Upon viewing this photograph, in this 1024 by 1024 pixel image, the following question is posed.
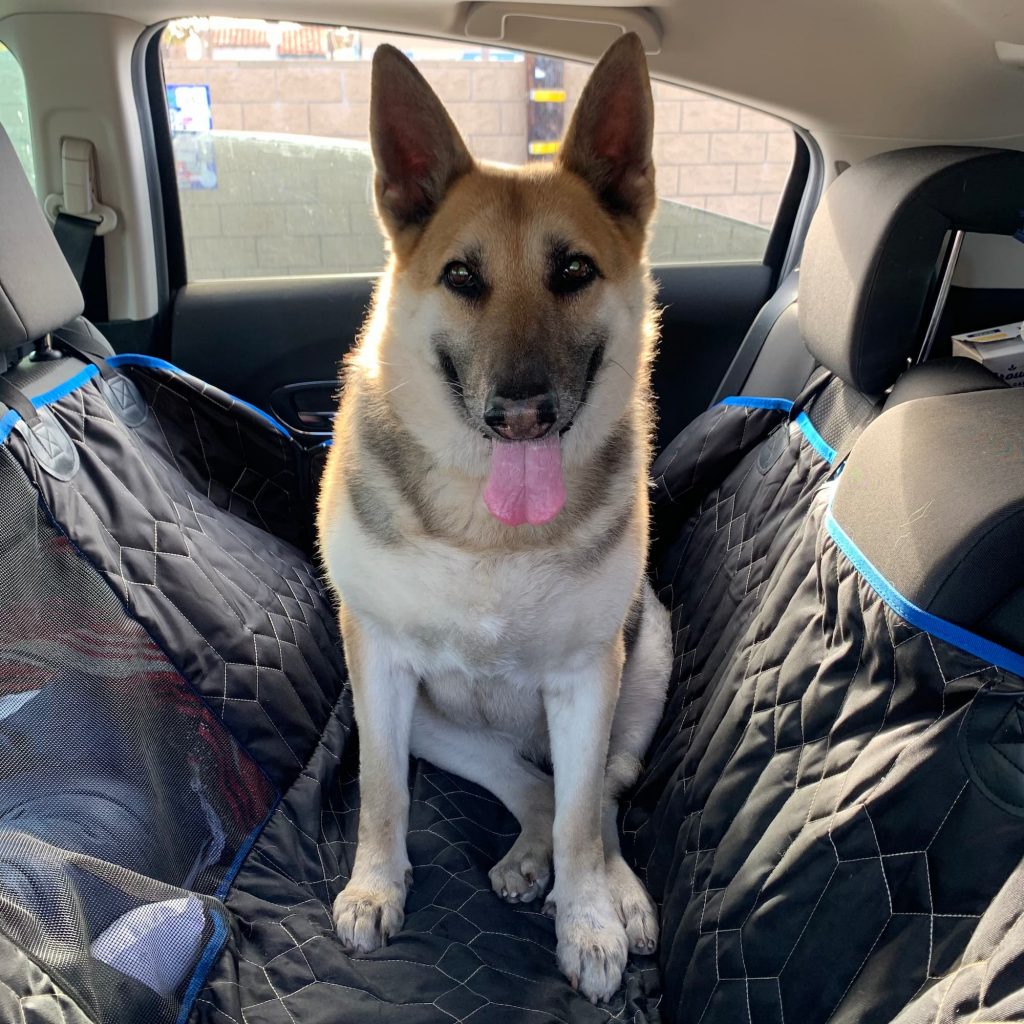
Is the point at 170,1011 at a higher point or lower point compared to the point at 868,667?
lower

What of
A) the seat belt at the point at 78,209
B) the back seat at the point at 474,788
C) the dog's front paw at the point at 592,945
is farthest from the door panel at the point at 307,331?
the dog's front paw at the point at 592,945

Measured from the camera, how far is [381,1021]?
1.37 m

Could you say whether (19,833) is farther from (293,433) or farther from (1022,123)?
(1022,123)

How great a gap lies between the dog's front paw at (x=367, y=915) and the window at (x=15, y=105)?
7.23 ft

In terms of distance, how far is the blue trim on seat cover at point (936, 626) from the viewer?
1079mm

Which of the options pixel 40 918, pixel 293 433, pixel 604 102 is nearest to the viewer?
pixel 40 918

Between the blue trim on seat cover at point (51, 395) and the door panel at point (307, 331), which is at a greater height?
the blue trim on seat cover at point (51, 395)

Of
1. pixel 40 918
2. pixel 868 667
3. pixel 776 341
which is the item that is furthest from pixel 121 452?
pixel 776 341

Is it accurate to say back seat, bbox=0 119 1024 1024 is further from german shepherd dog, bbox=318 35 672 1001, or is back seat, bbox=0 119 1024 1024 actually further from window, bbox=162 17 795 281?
window, bbox=162 17 795 281

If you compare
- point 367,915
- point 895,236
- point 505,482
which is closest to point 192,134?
point 505,482

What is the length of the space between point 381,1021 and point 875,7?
2.06 meters

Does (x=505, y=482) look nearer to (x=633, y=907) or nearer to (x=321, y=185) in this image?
(x=633, y=907)

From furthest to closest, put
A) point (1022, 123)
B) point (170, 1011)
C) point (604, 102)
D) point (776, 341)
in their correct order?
point (776, 341), point (1022, 123), point (604, 102), point (170, 1011)

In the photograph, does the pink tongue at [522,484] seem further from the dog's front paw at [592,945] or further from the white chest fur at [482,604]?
the dog's front paw at [592,945]
